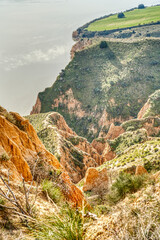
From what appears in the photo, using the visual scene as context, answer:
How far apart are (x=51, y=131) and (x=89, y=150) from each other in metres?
10.2

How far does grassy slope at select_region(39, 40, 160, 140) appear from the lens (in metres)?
55.6

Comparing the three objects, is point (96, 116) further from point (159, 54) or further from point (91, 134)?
point (159, 54)

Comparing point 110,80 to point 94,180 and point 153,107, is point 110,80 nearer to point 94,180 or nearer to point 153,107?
point 153,107

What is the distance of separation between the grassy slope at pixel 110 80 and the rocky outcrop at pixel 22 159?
137 ft

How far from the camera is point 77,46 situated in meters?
98.2

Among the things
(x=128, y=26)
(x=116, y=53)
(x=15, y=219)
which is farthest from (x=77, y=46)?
(x=15, y=219)

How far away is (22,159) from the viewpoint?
9.73 m

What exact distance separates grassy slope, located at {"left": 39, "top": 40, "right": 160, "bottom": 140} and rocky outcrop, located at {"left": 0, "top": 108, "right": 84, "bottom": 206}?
41.8 meters

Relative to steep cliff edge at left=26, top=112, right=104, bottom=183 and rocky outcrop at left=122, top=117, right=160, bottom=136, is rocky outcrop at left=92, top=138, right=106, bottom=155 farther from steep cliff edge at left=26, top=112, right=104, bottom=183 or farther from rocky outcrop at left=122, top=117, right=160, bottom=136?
steep cliff edge at left=26, top=112, right=104, bottom=183

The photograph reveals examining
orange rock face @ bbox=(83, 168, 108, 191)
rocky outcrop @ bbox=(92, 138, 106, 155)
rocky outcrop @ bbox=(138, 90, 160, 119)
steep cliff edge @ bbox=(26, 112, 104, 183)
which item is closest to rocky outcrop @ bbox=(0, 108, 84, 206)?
orange rock face @ bbox=(83, 168, 108, 191)

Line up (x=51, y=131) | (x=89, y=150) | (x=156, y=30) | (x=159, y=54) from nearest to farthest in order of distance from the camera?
(x=51, y=131)
(x=89, y=150)
(x=159, y=54)
(x=156, y=30)

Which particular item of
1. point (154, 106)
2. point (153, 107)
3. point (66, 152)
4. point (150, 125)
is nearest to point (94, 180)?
point (66, 152)

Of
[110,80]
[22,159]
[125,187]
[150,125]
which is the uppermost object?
[22,159]

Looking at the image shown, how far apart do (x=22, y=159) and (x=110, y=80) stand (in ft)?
176
